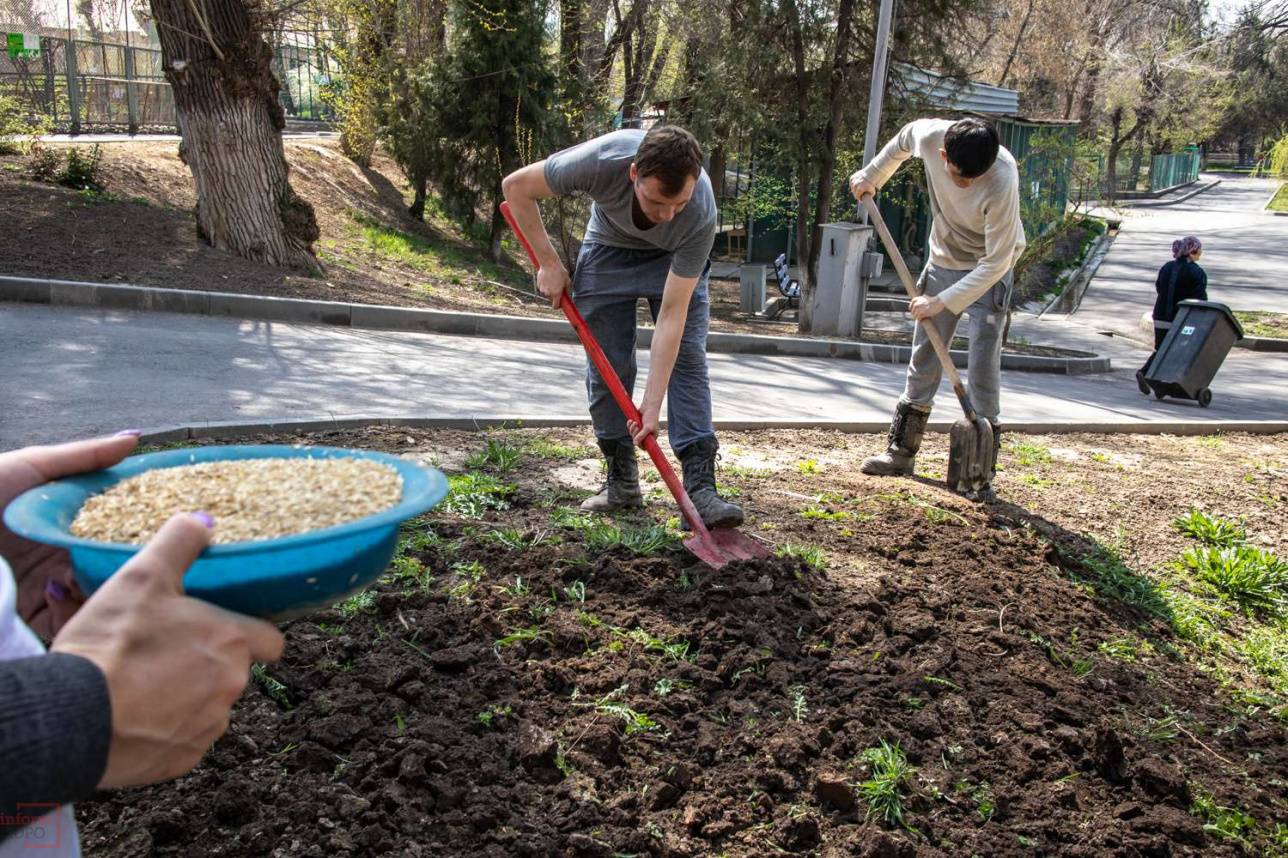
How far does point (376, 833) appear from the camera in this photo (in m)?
2.32

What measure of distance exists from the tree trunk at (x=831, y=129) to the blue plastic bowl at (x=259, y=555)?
13289 millimetres

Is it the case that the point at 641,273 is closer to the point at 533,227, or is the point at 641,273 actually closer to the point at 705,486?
the point at 533,227

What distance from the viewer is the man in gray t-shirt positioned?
3.80 metres

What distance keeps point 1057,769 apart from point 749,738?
2.95ft

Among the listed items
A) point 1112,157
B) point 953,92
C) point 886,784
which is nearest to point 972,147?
point 886,784

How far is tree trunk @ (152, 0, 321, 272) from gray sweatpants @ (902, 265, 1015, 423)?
24.1 feet

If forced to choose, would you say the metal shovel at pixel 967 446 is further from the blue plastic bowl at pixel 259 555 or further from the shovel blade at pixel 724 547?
the blue plastic bowl at pixel 259 555

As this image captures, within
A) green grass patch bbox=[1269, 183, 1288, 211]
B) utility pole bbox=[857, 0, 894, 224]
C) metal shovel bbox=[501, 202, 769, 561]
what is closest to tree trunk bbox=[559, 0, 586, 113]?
utility pole bbox=[857, 0, 894, 224]

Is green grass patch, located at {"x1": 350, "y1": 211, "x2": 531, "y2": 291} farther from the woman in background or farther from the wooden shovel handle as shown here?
the wooden shovel handle

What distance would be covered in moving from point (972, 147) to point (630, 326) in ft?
6.37

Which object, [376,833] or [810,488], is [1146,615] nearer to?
[810,488]

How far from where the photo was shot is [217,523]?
4.74ft

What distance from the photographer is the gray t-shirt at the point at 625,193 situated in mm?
4023

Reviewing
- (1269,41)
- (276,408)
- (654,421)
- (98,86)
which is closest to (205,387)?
(276,408)
